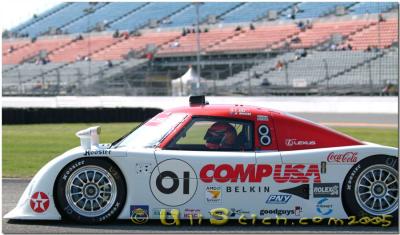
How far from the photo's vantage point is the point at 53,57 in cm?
4800

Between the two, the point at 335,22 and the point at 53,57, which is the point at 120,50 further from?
the point at 335,22

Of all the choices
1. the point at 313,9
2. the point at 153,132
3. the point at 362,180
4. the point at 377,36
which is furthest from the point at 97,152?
the point at 313,9

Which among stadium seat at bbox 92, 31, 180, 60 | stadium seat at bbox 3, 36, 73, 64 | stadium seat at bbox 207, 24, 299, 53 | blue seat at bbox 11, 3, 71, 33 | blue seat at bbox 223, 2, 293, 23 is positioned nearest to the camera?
stadium seat at bbox 207, 24, 299, 53

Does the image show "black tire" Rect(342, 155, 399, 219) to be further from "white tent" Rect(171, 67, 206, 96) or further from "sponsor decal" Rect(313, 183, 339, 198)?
"white tent" Rect(171, 67, 206, 96)

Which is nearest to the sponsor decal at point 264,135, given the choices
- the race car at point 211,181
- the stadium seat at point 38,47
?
the race car at point 211,181

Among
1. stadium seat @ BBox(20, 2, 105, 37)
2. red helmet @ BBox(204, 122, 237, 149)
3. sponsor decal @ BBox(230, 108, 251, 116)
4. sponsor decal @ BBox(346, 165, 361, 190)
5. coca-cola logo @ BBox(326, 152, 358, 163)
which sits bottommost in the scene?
sponsor decal @ BBox(346, 165, 361, 190)

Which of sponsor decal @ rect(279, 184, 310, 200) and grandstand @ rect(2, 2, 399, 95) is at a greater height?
grandstand @ rect(2, 2, 399, 95)

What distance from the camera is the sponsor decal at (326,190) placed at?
7191 millimetres

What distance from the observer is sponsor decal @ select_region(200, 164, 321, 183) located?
7109mm

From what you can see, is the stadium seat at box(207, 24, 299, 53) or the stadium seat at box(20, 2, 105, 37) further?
the stadium seat at box(20, 2, 105, 37)

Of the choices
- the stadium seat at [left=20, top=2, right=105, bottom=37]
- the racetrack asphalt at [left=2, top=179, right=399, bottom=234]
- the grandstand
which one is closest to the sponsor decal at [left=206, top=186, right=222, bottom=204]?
the racetrack asphalt at [left=2, top=179, right=399, bottom=234]

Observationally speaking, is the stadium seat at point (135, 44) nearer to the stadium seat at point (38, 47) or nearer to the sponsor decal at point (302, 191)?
the stadium seat at point (38, 47)

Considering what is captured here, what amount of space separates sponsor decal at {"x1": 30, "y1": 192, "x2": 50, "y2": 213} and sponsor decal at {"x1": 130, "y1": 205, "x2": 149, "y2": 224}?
82 centimetres

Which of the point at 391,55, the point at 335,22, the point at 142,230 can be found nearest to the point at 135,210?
the point at 142,230
